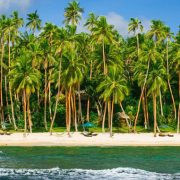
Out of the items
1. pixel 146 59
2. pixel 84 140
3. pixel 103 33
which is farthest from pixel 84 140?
pixel 103 33

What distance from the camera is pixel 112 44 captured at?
86.8m

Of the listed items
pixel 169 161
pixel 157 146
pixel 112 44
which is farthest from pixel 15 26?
pixel 169 161

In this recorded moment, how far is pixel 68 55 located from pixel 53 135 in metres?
14.1

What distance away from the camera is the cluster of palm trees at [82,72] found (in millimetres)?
76188

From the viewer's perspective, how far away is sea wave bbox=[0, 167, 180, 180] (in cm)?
3631

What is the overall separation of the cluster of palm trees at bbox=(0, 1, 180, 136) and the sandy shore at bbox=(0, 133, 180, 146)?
4.28 m

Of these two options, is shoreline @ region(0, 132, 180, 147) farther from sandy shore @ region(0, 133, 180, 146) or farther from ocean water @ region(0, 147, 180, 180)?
ocean water @ region(0, 147, 180, 180)

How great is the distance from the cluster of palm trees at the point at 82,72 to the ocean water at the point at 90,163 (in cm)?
1592

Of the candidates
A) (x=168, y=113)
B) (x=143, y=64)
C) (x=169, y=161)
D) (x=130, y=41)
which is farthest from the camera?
(x=130, y=41)

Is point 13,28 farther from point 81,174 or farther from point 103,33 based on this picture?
point 81,174

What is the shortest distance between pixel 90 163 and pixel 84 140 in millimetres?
23113

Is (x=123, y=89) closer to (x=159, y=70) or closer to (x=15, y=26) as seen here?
(x=159, y=70)

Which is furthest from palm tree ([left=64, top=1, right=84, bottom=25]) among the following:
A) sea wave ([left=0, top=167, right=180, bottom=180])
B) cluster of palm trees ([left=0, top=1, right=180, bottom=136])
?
sea wave ([left=0, top=167, right=180, bottom=180])

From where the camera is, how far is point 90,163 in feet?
156
